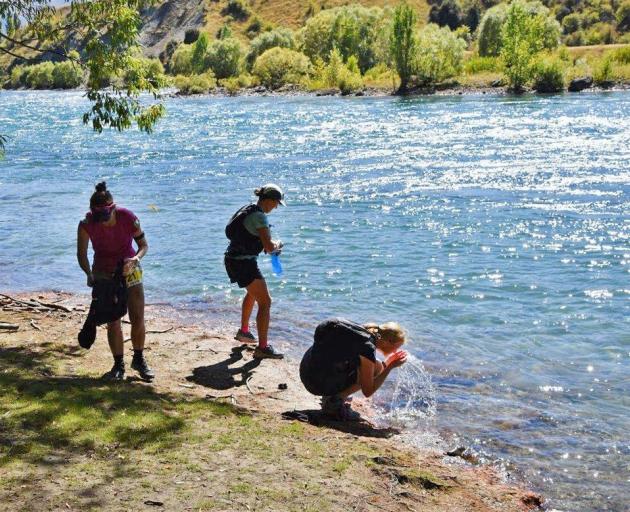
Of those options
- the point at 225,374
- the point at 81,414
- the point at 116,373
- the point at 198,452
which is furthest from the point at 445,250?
the point at 198,452

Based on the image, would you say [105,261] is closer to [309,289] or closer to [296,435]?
[296,435]

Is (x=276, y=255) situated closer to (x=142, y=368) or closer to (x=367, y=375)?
(x=142, y=368)

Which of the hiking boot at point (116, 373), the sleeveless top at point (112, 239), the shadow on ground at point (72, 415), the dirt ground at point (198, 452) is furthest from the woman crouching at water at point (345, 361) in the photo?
the sleeveless top at point (112, 239)

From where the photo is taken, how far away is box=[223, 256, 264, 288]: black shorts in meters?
9.37

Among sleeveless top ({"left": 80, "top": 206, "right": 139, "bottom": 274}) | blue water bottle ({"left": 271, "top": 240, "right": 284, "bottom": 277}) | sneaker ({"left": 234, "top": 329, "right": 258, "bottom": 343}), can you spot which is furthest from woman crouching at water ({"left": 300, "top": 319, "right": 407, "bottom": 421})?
sneaker ({"left": 234, "top": 329, "right": 258, "bottom": 343})

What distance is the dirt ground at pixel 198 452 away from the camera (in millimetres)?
5539

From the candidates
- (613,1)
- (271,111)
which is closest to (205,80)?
(271,111)

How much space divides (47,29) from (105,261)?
591cm

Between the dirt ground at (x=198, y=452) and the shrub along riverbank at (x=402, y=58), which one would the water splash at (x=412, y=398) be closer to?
the dirt ground at (x=198, y=452)

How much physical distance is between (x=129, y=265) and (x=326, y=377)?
219cm

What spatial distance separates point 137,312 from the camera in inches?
323

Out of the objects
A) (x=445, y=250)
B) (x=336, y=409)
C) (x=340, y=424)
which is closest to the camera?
(x=340, y=424)

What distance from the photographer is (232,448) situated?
21.1 ft

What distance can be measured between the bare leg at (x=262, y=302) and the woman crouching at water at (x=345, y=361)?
1.79 metres
